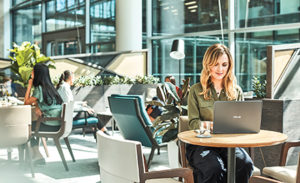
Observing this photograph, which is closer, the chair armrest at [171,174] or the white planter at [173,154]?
the chair armrest at [171,174]

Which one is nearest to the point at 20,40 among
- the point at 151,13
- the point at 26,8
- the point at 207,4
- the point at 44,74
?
the point at 26,8

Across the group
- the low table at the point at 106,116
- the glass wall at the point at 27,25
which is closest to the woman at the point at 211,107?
the low table at the point at 106,116

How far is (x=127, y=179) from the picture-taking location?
1874 millimetres

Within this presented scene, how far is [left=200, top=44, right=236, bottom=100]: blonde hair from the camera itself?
9.50ft

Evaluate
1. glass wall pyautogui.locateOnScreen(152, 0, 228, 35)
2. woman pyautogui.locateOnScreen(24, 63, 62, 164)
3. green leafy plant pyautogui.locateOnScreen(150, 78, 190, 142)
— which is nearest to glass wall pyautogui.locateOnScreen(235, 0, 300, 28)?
glass wall pyautogui.locateOnScreen(152, 0, 228, 35)

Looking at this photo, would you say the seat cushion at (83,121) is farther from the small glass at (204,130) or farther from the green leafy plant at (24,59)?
the small glass at (204,130)

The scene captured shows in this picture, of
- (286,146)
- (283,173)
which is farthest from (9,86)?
(283,173)

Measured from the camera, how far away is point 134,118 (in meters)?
4.58

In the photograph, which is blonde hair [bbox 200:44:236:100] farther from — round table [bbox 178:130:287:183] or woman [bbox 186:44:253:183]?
round table [bbox 178:130:287:183]

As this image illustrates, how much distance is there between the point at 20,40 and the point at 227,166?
44.0 feet

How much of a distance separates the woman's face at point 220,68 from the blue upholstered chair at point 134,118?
1.70 metres

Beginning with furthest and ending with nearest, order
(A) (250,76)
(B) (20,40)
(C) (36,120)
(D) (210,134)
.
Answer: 1. (B) (20,40)
2. (A) (250,76)
3. (C) (36,120)
4. (D) (210,134)

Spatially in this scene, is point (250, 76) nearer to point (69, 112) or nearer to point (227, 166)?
point (69, 112)

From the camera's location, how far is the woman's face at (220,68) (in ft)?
9.46
